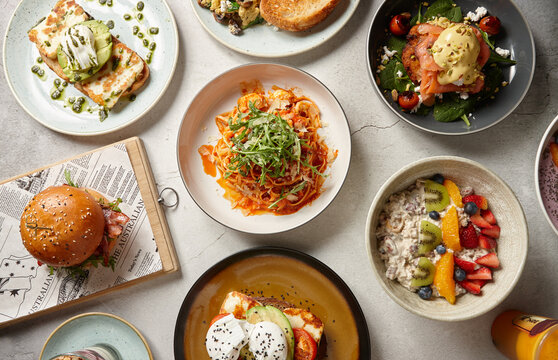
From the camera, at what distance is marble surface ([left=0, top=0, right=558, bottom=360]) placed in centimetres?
274

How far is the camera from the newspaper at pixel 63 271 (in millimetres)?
2820

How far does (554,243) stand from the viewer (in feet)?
9.00

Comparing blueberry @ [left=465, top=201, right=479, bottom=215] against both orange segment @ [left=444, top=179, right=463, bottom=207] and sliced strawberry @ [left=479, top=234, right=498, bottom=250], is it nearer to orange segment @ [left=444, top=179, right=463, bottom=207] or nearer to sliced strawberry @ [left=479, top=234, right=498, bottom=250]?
orange segment @ [left=444, top=179, right=463, bottom=207]

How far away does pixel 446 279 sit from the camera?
246cm

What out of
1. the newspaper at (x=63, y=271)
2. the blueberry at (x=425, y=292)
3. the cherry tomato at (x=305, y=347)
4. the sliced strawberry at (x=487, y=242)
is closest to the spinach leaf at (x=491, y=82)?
the sliced strawberry at (x=487, y=242)

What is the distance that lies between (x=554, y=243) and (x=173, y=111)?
2.58 meters

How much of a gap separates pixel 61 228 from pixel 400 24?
7.65 feet

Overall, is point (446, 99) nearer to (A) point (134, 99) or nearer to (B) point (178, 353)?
(A) point (134, 99)

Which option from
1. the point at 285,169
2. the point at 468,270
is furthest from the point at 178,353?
the point at 468,270

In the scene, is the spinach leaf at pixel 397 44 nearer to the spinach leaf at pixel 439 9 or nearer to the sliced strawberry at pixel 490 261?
the spinach leaf at pixel 439 9

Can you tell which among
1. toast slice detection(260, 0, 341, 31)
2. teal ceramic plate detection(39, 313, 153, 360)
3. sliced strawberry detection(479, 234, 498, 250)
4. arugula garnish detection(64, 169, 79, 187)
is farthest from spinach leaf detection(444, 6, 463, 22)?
teal ceramic plate detection(39, 313, 153, 360)

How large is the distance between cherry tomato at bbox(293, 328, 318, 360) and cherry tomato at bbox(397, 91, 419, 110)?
1.48 metres

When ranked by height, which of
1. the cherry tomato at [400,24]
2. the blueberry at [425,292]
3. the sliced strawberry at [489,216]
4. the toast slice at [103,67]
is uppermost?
the cherry tomato at [400,24]

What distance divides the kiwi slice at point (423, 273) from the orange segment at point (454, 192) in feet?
1.24
